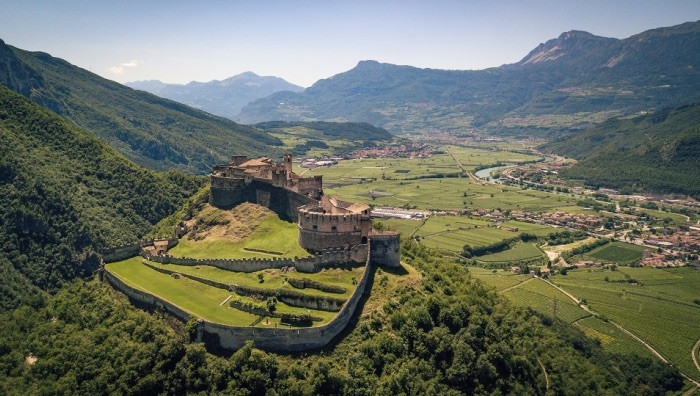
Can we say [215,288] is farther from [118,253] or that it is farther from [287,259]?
[118,253]

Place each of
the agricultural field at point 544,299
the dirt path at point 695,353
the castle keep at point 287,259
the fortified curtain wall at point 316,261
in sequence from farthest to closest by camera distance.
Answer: the agricultural field at point 544,299 → the dirt path at point 695,353 → the fortified curtain wall at point 316,261 → the castle keep at point 287,259

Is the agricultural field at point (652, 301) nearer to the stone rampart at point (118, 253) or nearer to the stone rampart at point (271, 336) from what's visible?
the stone rampart at point (271, 336)

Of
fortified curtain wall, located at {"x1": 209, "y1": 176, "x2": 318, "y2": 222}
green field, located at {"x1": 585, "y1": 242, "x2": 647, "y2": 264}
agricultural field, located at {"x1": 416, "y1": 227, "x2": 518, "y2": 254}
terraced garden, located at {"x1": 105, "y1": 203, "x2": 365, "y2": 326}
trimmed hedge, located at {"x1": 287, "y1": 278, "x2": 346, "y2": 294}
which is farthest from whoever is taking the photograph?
agricultural field, located at {"x1": 416, "y1": 227, "x2": 518, "y2": 254}

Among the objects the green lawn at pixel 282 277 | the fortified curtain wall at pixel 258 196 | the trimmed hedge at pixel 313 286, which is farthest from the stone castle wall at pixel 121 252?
the trimmed hedge at pixel 313 286

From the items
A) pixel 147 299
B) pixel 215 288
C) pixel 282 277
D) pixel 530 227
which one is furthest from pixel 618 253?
pixel 147 299

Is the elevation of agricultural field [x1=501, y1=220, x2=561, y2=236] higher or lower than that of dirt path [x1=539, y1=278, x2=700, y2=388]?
higher

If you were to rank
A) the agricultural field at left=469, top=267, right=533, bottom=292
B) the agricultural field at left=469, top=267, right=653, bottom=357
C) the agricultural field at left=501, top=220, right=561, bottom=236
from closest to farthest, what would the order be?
the agricultural field at left=469, top=267, right=653, bottom=357
the agricultural field at left=469, top=267, right=533, bottom=292
the agricultural field at left=501, top=220, right=561, bottom=236

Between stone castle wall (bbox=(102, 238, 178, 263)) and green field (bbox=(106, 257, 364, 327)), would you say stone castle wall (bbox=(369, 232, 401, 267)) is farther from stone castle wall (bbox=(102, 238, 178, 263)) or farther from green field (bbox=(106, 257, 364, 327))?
stone castle wall (bbox=(102, 238, 178, 263))

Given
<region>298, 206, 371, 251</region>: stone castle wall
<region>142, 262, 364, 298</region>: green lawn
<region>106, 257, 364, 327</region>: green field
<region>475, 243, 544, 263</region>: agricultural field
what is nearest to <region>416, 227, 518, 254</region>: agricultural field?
<region>475, 243, 544, 263</region>: agricultural field
